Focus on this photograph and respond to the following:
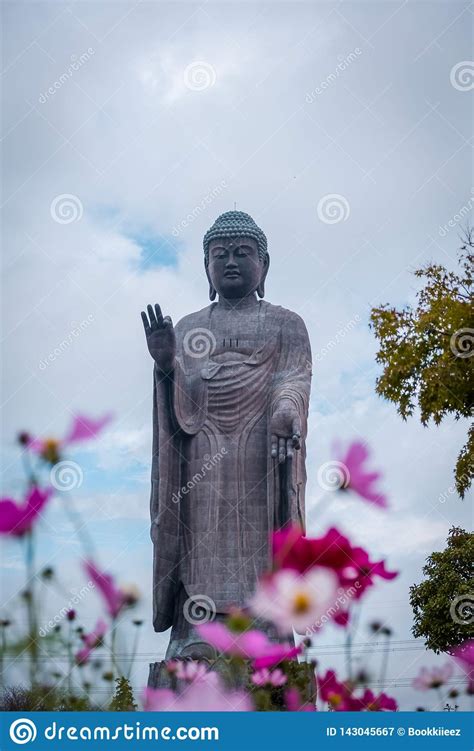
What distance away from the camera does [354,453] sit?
144 inches

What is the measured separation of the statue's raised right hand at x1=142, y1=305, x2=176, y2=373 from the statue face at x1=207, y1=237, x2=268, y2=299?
1.59 metres

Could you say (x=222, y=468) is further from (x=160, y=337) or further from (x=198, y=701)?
(x=198, y=701)

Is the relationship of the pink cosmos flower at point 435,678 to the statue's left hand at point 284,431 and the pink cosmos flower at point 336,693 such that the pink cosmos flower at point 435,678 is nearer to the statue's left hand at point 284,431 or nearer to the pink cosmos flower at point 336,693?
the pink cosmos flower at point 336,693

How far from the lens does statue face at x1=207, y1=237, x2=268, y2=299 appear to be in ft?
34.4

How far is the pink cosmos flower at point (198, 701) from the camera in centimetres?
354

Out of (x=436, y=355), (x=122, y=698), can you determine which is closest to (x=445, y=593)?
(x=436, y=355)

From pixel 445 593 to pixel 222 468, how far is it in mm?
8115

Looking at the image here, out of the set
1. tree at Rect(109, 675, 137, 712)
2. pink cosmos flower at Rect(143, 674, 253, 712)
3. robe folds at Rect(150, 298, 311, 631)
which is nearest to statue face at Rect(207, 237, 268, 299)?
robe folds at Rect(150, 298, 311, 631)

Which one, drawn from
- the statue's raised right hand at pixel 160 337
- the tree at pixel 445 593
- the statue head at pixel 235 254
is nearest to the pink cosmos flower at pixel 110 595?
the statue's raised right hand at pixel 160 337

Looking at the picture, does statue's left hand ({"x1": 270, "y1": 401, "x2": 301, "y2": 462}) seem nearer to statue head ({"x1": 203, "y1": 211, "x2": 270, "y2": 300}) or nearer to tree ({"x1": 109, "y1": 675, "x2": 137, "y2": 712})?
statue head ({"x1": 203, "y1": 211, "x2": 270, "y2": 300})

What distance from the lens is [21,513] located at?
278 cm

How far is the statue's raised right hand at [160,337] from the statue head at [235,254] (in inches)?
63.3

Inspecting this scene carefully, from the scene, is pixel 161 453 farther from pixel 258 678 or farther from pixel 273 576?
pixel 273 576

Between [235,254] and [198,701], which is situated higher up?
[235,254]
